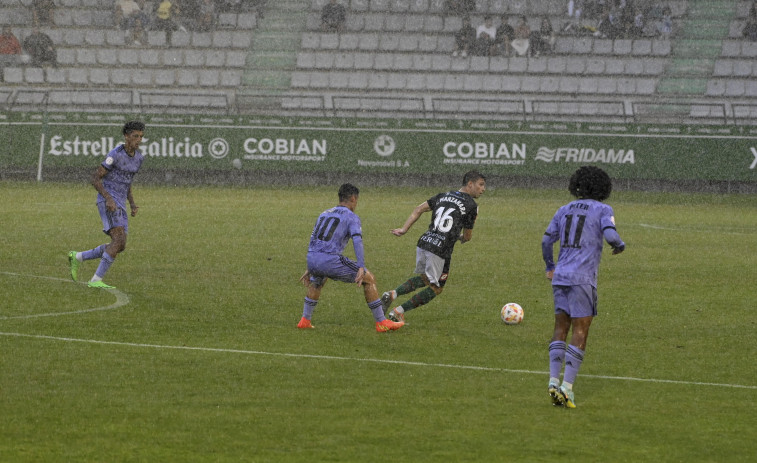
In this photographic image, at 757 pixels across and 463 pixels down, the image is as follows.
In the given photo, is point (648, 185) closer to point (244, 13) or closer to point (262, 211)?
point (262, 211)

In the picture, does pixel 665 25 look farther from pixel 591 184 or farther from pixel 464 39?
pixel 591 184

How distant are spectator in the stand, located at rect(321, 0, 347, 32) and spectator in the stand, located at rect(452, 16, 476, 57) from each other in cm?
453

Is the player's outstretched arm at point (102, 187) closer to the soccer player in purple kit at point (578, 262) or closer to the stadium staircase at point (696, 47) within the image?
the soccer player in purple kit at point (578, 262)

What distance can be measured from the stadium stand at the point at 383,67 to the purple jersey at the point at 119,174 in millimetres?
22044

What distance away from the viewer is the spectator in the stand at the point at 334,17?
43.2 meters

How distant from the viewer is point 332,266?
11844mm

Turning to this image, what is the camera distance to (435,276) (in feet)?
41.6

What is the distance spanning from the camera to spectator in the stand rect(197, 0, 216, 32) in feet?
143

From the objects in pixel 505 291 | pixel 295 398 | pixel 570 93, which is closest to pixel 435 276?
pixel 505 291

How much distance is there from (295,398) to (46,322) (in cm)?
445

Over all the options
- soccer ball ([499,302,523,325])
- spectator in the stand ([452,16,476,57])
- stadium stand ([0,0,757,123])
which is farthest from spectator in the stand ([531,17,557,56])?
soccer ball ([499,302,523,325])

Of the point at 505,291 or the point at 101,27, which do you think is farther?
the point at 101,27

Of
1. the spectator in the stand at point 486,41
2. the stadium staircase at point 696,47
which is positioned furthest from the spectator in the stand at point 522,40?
the stadium staircase at point 696,47

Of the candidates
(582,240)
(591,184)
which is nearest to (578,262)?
(582,240)
